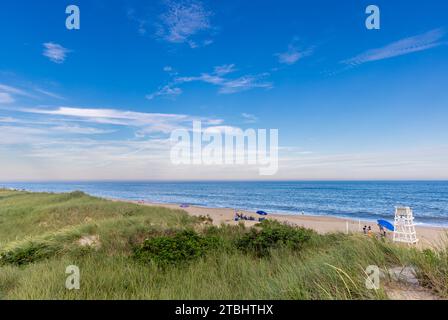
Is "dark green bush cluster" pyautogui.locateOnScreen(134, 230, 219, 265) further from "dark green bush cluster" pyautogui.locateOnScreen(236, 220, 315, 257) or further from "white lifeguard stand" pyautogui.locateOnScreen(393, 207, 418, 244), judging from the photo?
"white lifeguard stand" pyautogui.locateOnScreen(393, 207, 418, 244)

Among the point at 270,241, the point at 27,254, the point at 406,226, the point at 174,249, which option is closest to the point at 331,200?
the point at 406,226

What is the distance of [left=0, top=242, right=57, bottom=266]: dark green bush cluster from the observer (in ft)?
24.4

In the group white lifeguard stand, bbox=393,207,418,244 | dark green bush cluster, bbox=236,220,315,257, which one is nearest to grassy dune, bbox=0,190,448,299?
dark green bush cluster, bbox=236,220,315,257

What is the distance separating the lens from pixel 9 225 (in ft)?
53.5

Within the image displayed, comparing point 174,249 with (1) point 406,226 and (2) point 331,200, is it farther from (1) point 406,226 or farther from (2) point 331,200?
(2) point 331,200

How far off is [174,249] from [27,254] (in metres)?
4.73

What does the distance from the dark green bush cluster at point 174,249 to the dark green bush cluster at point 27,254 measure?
3.16 m

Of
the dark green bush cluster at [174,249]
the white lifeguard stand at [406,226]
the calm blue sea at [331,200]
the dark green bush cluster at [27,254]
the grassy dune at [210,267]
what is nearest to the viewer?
the grassy dune at [210,267]

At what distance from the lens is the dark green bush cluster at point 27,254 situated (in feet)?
24.4

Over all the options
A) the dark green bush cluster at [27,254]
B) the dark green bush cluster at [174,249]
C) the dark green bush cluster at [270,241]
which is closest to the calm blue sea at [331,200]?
the dark green bush cluster at [270,241]

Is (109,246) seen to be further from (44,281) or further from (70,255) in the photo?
(44,281)

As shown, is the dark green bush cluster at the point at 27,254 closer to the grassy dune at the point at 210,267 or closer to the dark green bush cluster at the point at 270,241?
the grassy dune at the point at 210,267
